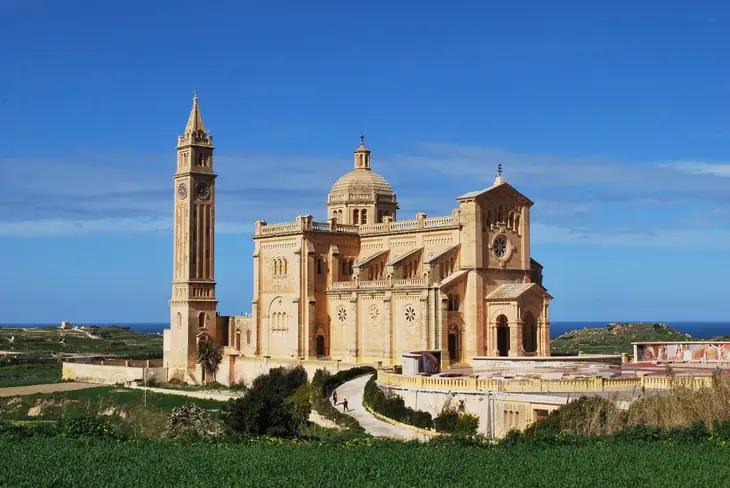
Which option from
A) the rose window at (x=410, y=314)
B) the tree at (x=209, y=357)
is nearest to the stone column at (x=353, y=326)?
the rose window at (x=410, y=314)

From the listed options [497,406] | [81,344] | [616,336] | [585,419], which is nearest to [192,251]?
[497,406]

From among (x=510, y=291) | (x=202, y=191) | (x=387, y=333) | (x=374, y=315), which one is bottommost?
(x=387, y=333)

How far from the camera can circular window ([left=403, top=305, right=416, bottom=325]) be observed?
6172 centimetres

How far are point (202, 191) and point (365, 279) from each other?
15214 mm

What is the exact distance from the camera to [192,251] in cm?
7431

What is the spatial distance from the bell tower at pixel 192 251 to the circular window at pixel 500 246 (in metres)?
21.9

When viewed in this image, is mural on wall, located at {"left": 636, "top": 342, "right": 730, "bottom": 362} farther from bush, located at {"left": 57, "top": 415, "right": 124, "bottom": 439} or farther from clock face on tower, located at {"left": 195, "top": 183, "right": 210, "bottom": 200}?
clock face on tower, located at {"left": 195, "top": 183, "right": 210, "bottom": 200}

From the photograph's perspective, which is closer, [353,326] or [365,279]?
[353,326]

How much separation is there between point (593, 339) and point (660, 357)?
288 feet

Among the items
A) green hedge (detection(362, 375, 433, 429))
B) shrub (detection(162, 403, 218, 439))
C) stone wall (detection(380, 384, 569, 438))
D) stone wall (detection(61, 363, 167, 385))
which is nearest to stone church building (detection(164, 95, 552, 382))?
stone wall (detection(61, 363, 167, 385))

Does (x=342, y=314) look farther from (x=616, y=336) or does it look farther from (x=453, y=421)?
(x=616, y=336)

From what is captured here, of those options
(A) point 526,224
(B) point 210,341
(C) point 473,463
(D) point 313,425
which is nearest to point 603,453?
(C) point 473,463

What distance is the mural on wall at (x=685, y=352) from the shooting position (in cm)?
5394

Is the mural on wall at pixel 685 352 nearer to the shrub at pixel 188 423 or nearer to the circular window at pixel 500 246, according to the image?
the circular window at pixel 500 246
